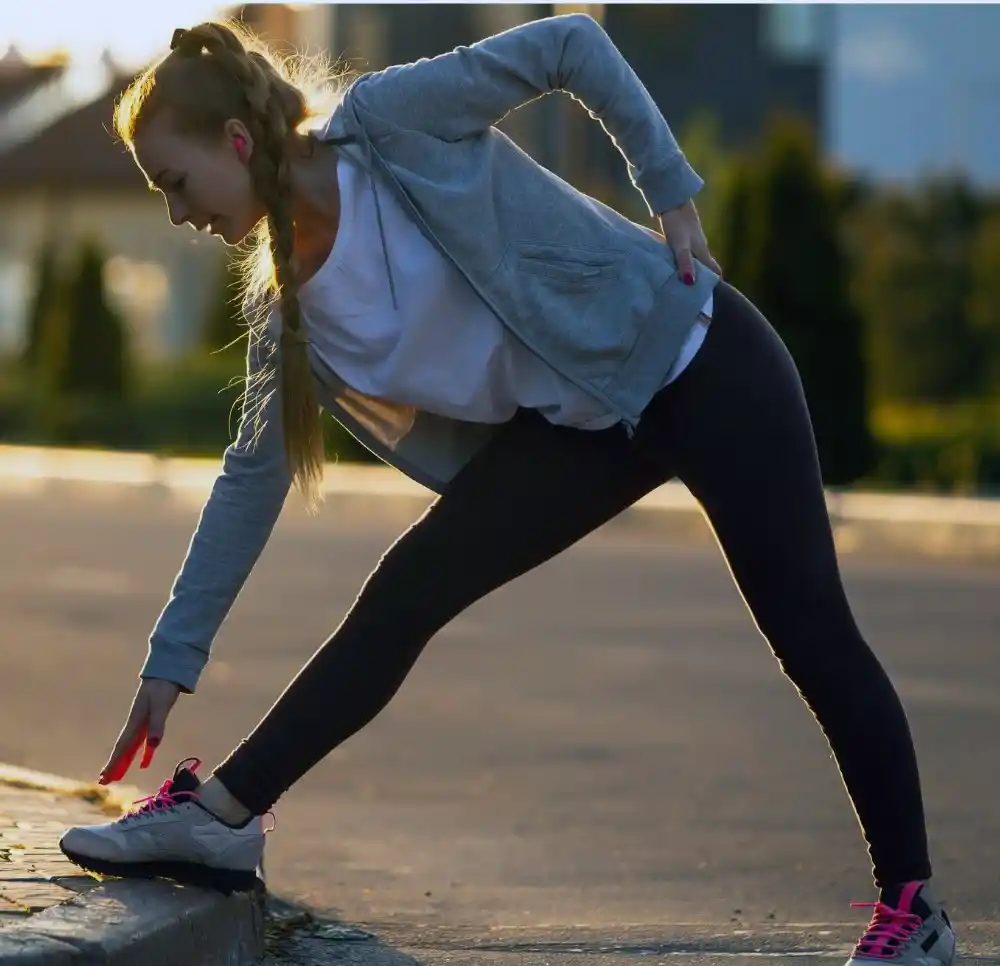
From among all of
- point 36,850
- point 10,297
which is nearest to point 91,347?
point 10,297

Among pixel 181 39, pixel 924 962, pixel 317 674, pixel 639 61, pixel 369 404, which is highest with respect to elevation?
pixel 639 61

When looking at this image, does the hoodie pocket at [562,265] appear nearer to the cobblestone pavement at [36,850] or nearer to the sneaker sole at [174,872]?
the sneaker sole at [174,872]

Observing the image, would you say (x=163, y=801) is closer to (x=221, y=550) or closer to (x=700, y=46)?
(x=221, y=550)

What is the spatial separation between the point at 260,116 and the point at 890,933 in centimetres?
160

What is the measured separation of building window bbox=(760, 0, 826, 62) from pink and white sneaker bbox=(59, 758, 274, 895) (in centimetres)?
4521

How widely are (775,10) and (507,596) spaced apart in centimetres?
3830

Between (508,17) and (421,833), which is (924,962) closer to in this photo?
(421,833)

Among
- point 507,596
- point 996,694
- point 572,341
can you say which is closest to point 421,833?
point 572,341

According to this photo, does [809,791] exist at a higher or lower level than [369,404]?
lower

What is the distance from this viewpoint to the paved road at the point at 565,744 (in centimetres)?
486

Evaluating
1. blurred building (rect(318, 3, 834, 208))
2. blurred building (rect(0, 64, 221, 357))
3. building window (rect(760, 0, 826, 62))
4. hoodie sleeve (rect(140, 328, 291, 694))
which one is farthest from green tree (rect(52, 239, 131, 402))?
hoodie sleeve (rect(140, 328, 291, 694))

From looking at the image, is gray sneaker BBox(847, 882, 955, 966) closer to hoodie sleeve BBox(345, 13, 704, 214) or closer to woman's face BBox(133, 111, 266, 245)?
hoodie sleeve BBox(345, 13, 704, 214)

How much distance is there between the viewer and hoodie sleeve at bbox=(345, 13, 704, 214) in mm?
3629

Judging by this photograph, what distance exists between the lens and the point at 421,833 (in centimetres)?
566
